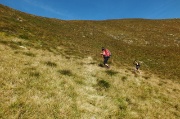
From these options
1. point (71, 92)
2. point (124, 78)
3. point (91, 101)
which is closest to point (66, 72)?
point (71, 92)

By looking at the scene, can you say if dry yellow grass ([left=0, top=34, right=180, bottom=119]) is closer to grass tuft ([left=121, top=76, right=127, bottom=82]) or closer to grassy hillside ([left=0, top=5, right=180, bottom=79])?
grass tuft ([left=121, top=76, right=127, bottom=82])

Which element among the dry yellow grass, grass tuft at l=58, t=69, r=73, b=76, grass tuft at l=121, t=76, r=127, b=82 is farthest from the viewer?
grass tuft at l=121, t=76, r=127, b=82

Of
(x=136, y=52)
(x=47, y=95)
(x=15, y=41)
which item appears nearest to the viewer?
(x=47, y=95)

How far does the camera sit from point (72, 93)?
13.1 metres

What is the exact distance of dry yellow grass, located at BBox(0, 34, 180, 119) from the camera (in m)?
10.7

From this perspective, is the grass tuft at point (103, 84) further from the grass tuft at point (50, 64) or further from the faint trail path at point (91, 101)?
the grass tuft at point (50, 64)

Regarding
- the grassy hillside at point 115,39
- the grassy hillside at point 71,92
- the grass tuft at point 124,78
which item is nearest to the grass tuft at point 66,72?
the grassy hillside at point 71,92

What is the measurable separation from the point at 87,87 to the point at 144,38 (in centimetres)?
3919

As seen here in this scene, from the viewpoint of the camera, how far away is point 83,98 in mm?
13039

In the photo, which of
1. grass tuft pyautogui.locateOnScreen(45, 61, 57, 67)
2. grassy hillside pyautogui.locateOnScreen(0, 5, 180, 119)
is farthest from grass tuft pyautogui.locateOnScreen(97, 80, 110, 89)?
grass tuft pyautogui.locateOnScreen(45, 61, 57, 67)

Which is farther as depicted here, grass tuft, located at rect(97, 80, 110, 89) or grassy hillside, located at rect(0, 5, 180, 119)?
grass tuft, located at rect(97, 80, 110, 89)

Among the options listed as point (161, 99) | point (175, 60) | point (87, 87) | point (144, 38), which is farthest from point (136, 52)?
point (87, 87)

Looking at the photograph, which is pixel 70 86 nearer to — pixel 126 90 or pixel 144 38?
pixel 126 90

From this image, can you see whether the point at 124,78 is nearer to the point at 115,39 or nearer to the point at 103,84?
the point at 103,84
